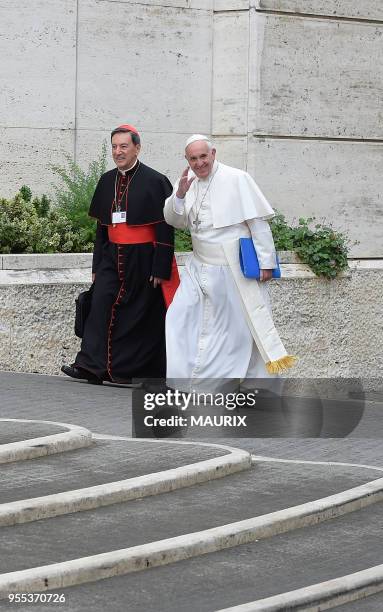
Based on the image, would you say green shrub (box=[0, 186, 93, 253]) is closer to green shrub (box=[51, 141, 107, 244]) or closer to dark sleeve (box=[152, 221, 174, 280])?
green shrub (box=[51, 141, 107, 244])

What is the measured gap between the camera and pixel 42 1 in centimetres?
1323

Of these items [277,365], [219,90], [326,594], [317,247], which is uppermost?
[219,90]

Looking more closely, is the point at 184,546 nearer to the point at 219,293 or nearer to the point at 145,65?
the point at 219,293

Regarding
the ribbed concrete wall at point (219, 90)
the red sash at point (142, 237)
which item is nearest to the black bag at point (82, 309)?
the red sash at point (142, 237)

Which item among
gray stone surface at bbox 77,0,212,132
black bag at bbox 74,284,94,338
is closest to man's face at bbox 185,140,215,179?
black bag at bbox 74,284,94,338

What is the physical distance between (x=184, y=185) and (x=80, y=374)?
1891 mm

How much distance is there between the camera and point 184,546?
615 cm

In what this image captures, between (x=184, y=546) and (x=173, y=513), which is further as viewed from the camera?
(x=173, y=513)

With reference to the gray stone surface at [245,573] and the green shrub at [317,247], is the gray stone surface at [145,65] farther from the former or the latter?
the gray stone surface at [245,573]

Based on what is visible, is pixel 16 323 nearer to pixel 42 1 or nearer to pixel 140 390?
pixel 140 390

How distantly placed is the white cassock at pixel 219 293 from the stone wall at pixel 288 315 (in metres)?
1.71

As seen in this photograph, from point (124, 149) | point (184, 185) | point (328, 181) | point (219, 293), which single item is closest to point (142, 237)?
point (124, 149)

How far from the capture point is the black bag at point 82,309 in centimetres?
1080

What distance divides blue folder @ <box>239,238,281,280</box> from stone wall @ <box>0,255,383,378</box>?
7.05ft
